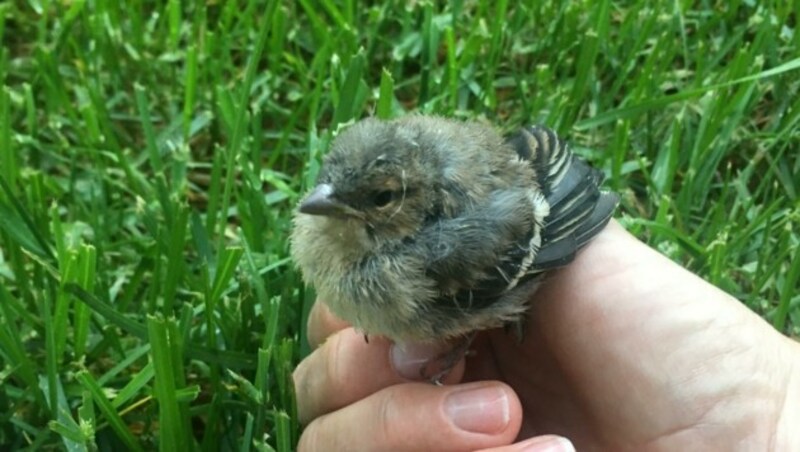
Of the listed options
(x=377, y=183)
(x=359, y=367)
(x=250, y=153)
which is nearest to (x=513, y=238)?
(x=377, y=183)

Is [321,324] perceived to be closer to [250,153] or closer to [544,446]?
[544,446]

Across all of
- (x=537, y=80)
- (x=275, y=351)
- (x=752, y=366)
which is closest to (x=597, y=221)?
(x=752, y=366)

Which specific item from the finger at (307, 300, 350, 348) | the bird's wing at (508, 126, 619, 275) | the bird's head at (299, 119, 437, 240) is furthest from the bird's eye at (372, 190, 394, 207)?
the finger at (307, 300, 350, 348)

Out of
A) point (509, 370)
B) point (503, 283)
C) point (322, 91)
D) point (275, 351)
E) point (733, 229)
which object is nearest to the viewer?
point (503, 283)

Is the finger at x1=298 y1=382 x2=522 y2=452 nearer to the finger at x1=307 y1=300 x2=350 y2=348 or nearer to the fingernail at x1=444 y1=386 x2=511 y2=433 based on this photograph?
the fingernail at x1=444 y1=386 x2=511 y2=433

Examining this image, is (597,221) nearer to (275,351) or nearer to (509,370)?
(509,370)

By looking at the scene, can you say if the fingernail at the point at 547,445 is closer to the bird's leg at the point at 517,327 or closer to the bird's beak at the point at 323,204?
the bird's leg at the point at 517,327

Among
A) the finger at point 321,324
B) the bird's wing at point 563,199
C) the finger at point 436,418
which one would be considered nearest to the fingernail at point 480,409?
the finger at point 436,418
